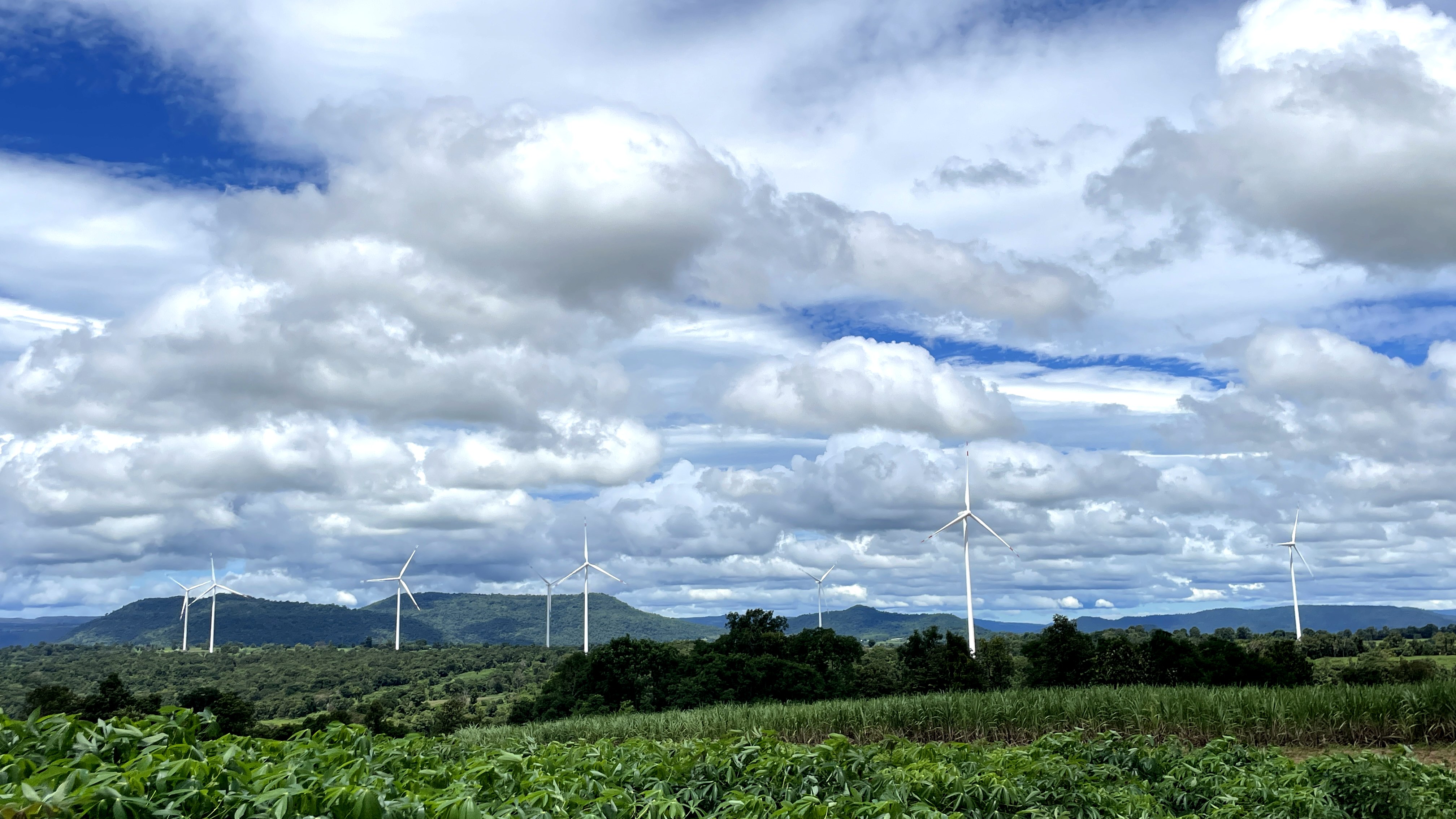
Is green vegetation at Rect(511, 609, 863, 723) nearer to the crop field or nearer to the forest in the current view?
the forest

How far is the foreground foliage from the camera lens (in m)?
4.41

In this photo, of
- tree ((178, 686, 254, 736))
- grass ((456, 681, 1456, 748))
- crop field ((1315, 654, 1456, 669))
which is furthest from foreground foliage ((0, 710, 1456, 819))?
crop field ((1315, 654, 1456, 669))

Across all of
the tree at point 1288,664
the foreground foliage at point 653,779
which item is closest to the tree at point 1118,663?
the tree at point 1288,664

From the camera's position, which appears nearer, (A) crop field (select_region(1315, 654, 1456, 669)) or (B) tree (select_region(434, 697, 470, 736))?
(B) tree (select_region(434, 697, 470, 736))

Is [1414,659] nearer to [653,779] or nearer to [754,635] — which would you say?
[754,635]

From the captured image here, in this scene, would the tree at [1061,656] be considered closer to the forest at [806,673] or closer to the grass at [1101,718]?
the forest at [806,673]

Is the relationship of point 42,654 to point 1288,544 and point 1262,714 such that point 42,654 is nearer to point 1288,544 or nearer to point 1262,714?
point 1288,544

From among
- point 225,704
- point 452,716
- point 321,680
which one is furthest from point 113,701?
point 321,680

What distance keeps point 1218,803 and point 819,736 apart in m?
17.8

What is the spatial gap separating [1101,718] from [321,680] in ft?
416

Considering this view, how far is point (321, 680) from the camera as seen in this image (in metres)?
129

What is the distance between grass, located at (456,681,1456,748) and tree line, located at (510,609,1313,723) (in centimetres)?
2522

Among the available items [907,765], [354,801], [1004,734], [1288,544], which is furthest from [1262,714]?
[1288,544]

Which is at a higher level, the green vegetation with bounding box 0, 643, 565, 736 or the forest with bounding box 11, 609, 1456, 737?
the forest with bounding box 11, 609, 1456, 737
